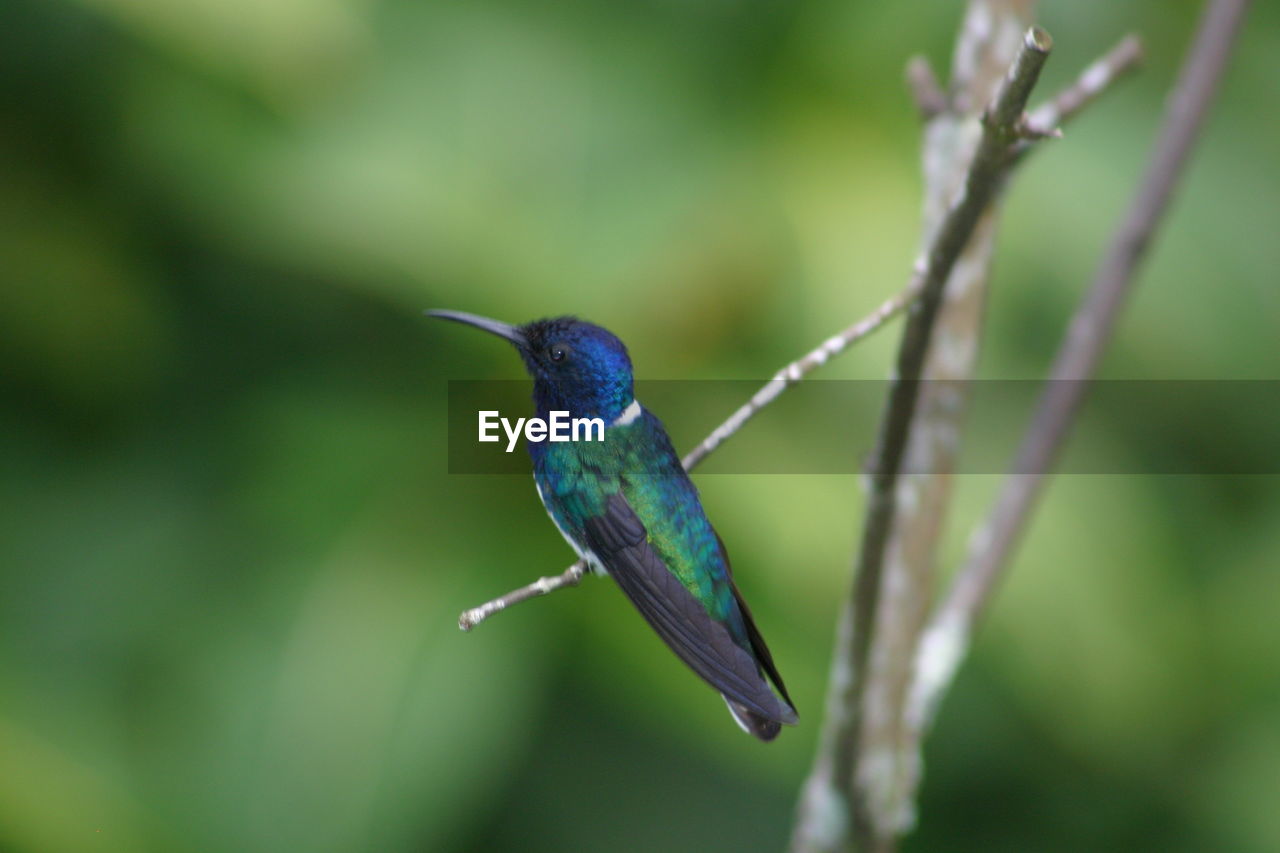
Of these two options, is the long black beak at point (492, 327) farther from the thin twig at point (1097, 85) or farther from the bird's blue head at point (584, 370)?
the thin twig at point (1097, 85)


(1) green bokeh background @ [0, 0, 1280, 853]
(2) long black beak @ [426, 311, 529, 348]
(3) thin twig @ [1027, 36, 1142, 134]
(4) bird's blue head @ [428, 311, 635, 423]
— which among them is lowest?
(1) green bokeh background @ [0, 0, 1280, 853]

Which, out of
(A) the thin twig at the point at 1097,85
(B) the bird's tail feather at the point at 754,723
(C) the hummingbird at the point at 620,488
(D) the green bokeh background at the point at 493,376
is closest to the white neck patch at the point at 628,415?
(C) the hummingbird at the point at 620,488

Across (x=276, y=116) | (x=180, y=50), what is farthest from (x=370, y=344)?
(x=180, y=50)

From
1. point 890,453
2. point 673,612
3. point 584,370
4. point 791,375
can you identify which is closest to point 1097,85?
point 890,453
